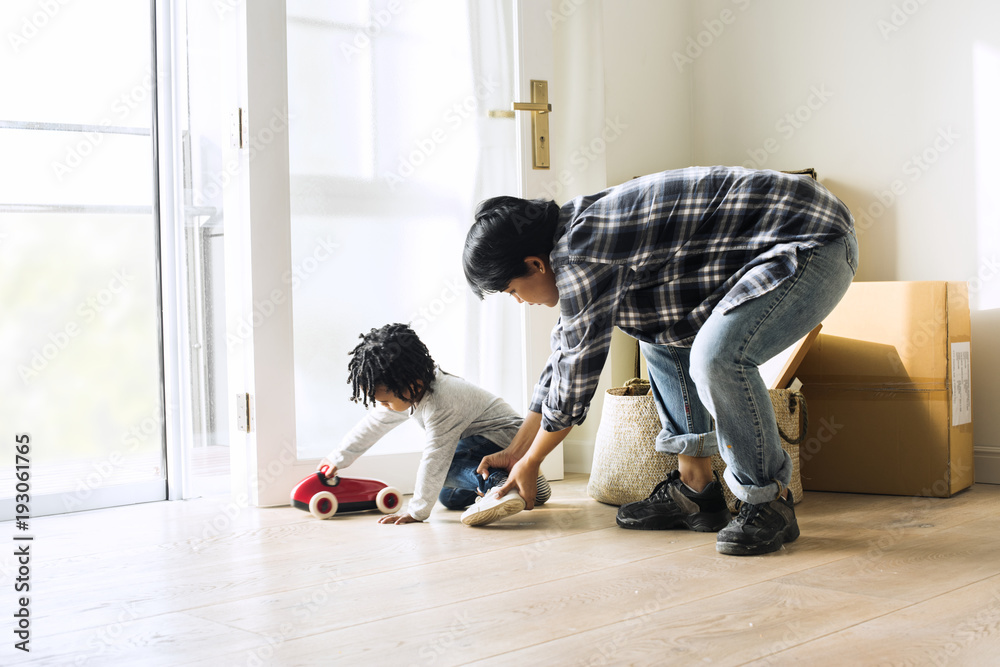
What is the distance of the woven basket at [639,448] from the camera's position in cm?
189

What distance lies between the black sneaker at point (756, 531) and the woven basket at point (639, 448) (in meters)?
0.30

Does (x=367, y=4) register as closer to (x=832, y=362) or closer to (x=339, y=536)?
(x=339, y=536)

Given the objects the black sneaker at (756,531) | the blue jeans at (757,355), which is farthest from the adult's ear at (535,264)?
the black sneaker at (756,531)

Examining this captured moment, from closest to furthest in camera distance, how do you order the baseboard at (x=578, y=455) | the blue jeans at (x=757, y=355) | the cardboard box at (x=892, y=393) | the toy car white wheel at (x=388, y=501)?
the blue jeans at (x=757, y=355) → the toy car white wheel at (x=388, y=501) → the cardboard box at (x=892, y=393) → the baseboard at (x=578, y=455)

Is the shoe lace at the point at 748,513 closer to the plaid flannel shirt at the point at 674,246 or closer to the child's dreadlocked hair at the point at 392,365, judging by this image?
the plaid flannel shirt at the point at 674,246

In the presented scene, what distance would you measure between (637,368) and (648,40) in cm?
106

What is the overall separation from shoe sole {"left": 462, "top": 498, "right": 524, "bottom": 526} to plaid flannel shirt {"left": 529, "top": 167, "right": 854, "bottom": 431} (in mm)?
201

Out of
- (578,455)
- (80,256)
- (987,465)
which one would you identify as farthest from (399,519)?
(987,465)

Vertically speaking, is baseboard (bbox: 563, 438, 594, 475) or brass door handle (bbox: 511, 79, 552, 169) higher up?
brass door handle (bbox: 511, 79, 552, 169)

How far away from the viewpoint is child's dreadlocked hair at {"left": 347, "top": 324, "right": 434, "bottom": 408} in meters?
1.86

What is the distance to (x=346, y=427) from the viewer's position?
2.18 m

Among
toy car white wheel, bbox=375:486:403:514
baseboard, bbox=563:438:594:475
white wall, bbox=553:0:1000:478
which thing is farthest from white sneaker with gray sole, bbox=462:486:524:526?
white wall, bbox=553:0:1000:478

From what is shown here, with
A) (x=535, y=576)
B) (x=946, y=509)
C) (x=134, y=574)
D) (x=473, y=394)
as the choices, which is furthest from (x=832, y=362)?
(x=134, y=574)

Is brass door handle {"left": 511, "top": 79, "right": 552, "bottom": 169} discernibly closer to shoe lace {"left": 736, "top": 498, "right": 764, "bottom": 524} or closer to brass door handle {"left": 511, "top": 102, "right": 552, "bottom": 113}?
brass door handle {"left": 511, "top": 102, "right": 552, "bottom": 113}
